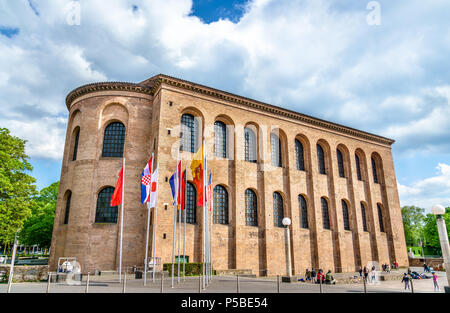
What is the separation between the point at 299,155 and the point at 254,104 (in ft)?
26.3

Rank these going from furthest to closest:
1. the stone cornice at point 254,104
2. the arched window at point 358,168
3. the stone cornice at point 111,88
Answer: the arched window at point 358,168, the stone cornice at point 111,88, the stone cornice at point 254,104

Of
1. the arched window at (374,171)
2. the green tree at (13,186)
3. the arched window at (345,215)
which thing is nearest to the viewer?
the green tree at (13,186)

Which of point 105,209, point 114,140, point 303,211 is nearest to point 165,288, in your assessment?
point 105,209

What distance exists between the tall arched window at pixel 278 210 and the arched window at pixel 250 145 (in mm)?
4221

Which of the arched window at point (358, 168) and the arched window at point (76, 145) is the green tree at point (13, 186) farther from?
the arched window at point (358, 168)

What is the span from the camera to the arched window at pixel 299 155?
31.9 metres

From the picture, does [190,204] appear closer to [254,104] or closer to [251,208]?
[251,208]

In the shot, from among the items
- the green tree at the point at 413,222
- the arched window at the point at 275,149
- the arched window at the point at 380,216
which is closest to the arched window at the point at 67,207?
the arched window at the point at 275,149

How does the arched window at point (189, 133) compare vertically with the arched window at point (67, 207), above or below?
above

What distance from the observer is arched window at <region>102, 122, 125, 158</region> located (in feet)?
81.1

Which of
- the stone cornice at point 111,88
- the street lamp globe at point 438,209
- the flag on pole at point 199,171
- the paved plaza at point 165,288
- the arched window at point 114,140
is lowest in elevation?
the paved plaza at point 165,288

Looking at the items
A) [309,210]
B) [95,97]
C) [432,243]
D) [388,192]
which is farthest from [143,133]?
[432,243]

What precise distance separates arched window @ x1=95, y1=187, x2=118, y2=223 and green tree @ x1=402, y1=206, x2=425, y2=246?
65999 millimetres

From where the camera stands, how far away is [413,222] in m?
67.6
